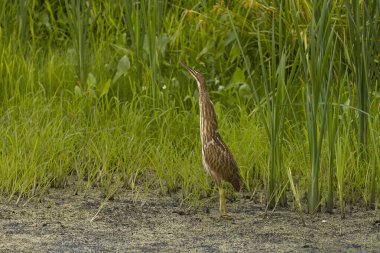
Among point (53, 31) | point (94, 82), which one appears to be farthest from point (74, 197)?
point (53, 31)

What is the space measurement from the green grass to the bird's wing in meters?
0.19

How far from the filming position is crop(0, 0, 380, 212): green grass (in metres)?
4.52

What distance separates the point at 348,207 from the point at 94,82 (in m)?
2.01

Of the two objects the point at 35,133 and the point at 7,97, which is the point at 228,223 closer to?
the point at 35,133

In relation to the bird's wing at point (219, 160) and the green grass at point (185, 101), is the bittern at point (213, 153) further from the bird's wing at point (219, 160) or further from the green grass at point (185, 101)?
the green grass at point (185, 101)

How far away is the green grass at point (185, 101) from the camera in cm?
452

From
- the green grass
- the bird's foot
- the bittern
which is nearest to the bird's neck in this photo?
the bittern

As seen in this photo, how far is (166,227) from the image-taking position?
438cm

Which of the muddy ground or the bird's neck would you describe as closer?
the muddy ground

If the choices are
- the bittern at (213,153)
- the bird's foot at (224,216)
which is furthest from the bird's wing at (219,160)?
the bird's foot at (224,216)

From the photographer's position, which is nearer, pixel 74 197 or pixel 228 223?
pixel 228 223

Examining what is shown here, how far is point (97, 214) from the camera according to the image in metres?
4.59

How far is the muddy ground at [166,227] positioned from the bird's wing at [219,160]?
0.20m

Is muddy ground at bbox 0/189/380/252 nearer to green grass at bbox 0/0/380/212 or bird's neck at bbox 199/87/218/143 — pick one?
green grass at bbox 0/0/380/212
